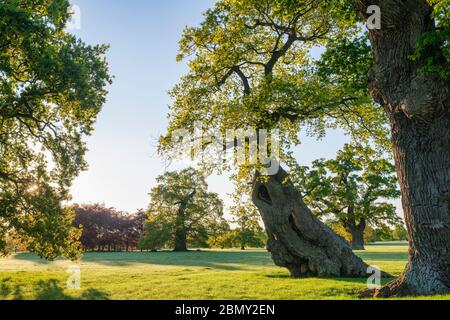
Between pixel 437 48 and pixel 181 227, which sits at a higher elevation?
pixel 437 48

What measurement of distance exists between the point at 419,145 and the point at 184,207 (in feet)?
206

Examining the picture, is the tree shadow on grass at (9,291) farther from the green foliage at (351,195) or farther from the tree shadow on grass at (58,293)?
the green foliage at (351,195)

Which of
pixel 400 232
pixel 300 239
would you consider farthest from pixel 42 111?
pixel 400 232

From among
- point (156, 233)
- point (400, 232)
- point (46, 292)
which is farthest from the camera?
point (400, 232)

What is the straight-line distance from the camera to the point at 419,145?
11.4 metres

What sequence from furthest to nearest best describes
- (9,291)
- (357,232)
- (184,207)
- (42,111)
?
1. (184,207)
2. (357,232)
3. (42,111)
4. (9,291)

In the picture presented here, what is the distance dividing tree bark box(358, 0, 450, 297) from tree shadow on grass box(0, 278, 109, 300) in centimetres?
1102

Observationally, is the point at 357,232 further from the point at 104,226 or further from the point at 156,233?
the point at 104,226

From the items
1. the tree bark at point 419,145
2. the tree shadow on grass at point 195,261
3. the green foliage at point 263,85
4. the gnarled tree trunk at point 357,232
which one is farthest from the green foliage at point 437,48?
the gnarled tree trunk at point 357,232

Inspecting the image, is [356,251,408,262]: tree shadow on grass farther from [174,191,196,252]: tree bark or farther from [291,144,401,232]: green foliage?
[174,191,196,252]: tree bark

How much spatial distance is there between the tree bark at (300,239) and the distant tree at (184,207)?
49.7 m

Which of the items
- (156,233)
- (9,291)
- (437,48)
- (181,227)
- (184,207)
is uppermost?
(437,48)

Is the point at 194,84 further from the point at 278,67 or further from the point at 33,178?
the point at 33,178

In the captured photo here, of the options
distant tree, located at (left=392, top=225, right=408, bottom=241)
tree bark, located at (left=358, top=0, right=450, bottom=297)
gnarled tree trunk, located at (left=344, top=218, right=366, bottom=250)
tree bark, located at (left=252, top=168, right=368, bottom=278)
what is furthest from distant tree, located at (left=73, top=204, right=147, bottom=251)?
tree bark, located at (left=358, top=0, right=450, bottom=297)
